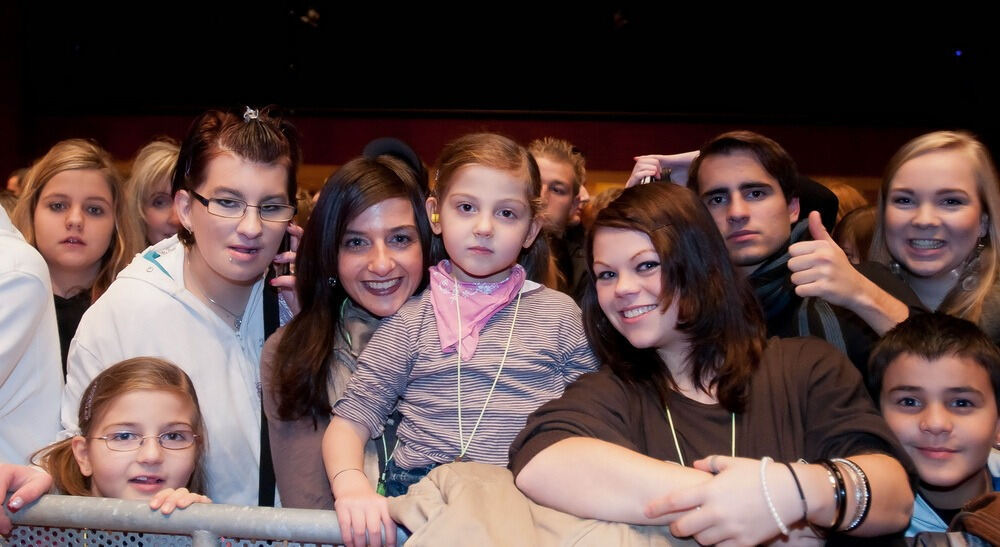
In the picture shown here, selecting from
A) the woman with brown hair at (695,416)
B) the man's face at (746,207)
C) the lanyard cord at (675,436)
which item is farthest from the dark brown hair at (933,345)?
the lanyard cord at (675,436)

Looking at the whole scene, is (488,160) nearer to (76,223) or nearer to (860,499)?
(860,499)

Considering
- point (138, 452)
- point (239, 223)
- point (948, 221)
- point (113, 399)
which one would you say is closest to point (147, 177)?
point (239, 223)

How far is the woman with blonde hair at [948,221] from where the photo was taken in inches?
109

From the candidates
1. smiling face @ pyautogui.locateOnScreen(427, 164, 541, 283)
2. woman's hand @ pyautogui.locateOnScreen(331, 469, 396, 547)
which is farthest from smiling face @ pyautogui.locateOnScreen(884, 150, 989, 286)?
woman's hand @ pyautogui.locateOnScreen(331, 469, 396, 547)

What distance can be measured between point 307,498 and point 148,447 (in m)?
0.42

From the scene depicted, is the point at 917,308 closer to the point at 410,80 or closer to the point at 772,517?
the point at 772,517

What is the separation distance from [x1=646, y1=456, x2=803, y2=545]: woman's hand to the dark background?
638 centimetres

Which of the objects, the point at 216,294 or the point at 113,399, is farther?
the point at 216,294

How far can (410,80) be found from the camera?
798cm

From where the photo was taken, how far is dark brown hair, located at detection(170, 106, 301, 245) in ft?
8.48

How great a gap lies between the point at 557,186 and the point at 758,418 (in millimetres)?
2502

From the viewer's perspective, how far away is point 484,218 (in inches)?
91.5

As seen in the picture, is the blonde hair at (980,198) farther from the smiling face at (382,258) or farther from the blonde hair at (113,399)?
the blonde hair at (113,399)

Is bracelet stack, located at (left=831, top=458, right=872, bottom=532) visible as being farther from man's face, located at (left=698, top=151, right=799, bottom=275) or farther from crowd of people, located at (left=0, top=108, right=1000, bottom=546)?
man's face, located at (left=698, top=151, right=799, bottom=275)
